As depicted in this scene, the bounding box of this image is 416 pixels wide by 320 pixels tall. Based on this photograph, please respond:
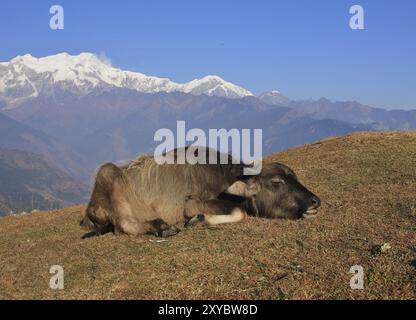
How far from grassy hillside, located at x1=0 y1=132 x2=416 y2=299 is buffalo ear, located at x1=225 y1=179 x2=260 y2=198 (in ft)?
2.74

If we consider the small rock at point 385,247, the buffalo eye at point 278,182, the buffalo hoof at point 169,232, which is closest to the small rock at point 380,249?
the small rock at point 385,247

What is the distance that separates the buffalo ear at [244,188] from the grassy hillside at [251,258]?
836mm

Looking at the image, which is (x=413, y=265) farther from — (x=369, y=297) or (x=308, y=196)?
(x=308, y=196)

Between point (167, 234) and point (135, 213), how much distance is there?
138cm

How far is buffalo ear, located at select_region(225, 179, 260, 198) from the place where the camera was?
1410 cm

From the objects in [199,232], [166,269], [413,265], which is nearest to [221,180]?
[199,232]

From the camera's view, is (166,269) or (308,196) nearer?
(166,269)

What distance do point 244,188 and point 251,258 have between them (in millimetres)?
3960

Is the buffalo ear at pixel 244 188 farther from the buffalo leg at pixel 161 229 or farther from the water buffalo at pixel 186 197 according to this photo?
the buffalo leg at pixel 161 229

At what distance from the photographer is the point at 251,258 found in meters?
10.5

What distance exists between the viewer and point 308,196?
1413 cm
